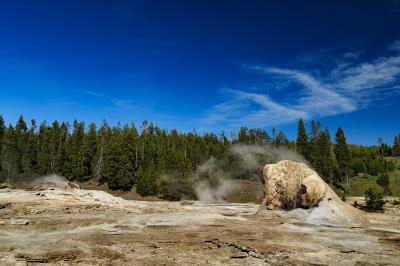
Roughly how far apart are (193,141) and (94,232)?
90.0 metres

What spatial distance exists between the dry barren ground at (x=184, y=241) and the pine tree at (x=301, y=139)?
61502 mm

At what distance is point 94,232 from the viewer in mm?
21250

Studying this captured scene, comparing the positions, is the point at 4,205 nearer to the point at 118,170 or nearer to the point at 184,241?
the point at 184,241

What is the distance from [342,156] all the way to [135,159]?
188 feet

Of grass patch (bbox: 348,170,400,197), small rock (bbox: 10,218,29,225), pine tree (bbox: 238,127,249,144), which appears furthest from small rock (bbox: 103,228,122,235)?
pine tree (bbox: 238,127,249,144)

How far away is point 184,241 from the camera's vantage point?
61.9ft

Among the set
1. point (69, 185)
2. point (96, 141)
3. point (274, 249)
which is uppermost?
point (96, 141)

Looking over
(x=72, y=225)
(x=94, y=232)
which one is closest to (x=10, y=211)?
(x=72, y=225)

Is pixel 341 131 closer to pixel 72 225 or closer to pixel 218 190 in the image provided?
pixel 218 190

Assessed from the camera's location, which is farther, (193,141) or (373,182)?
(193,141)

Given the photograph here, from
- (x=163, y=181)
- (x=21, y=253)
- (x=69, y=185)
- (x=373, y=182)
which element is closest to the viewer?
(x=21, y=253)

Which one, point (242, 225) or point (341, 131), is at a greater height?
point (341, 131)

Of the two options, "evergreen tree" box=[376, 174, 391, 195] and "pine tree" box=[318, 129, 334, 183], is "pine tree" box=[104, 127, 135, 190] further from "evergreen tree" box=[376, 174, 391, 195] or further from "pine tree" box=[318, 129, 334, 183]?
"evergreen tree" box=[376, 174, 391, 195]

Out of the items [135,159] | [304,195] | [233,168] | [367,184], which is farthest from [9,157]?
[367,184]
